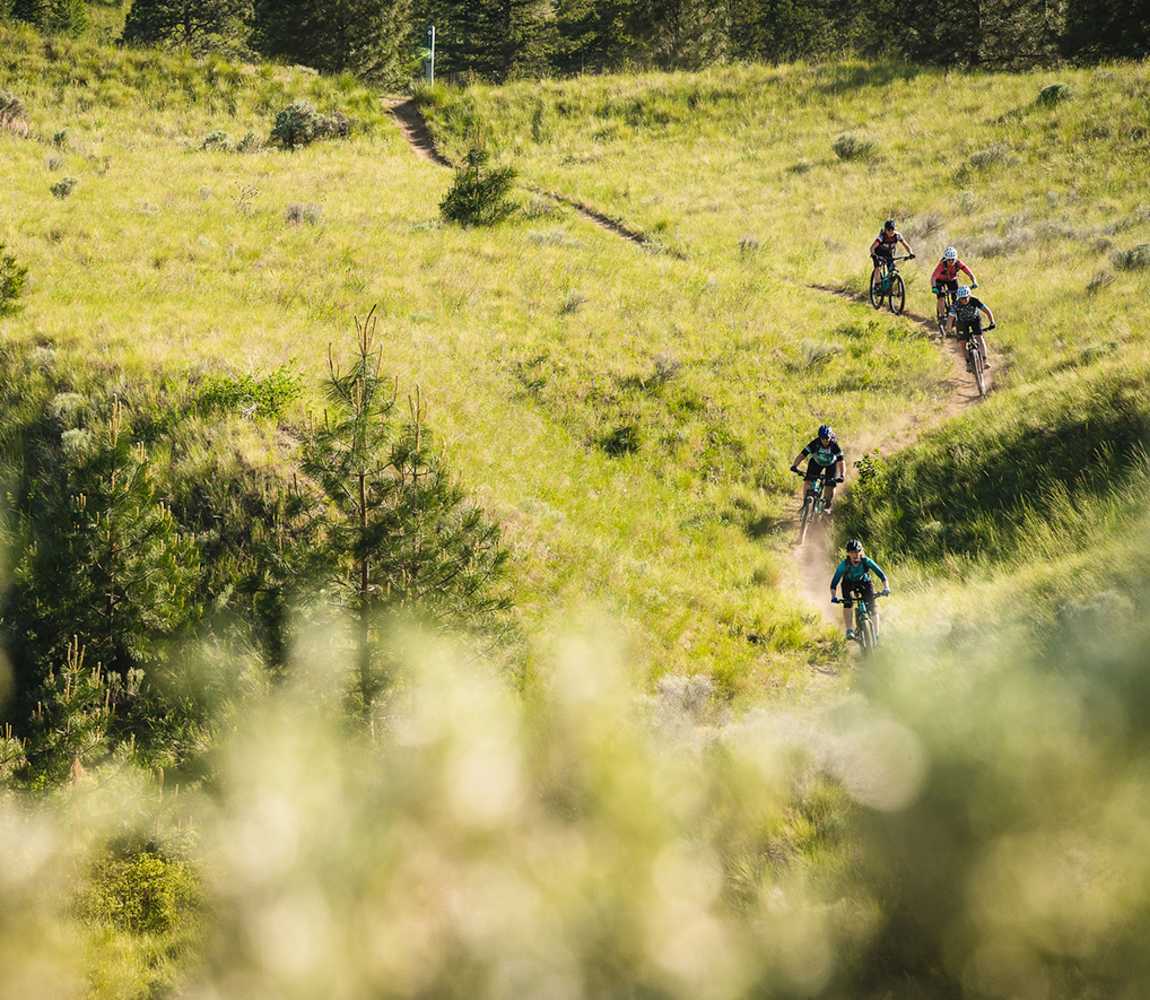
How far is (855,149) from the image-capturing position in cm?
3167

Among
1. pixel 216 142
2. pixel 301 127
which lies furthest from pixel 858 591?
pixel 301 127

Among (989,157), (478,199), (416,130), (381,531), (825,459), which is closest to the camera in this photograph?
(381,531)

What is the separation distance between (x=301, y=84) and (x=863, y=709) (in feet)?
135

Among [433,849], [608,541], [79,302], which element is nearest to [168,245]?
[79,302]

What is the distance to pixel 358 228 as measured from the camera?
71.4 feet

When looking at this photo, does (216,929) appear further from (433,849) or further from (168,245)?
(168,245)

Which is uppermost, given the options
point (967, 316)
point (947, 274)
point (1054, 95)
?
→ point (1054, 95)

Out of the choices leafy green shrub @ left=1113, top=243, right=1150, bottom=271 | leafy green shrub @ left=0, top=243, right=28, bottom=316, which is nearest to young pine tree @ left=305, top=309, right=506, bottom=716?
leafy green shrub @ left=0, top=243, right=28, bottom=316

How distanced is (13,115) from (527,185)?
772 inches

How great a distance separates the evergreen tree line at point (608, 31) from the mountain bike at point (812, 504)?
39.4 m

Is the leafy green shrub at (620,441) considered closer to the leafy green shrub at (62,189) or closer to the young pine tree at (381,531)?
the young pine tree at (381,531)

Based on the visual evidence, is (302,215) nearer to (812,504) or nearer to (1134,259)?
(812,504)

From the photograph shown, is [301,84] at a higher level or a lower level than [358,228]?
higher

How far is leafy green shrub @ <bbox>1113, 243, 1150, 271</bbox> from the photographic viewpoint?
17.3 metres
